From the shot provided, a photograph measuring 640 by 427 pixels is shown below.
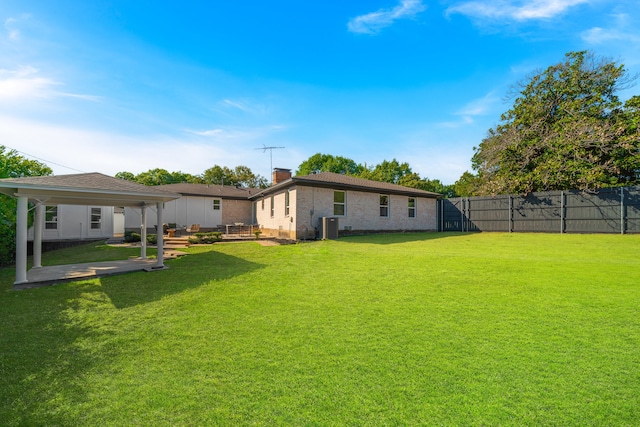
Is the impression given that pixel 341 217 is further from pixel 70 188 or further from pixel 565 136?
pixel 565 136

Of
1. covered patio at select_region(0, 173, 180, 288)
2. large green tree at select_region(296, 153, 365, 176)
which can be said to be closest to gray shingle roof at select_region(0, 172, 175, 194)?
covered patio at select_region(0, 173, 180, 288)

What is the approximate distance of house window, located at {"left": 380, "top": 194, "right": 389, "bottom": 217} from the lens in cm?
1785

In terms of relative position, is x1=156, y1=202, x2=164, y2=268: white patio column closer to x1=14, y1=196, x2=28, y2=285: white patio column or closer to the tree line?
x1=14, y1=196, x2=28, y2=285: white patio column

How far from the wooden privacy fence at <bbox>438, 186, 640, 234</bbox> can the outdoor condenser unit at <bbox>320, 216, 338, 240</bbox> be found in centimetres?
1032

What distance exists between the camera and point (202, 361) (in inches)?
120

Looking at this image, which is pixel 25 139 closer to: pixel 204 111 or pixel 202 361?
pixel 204 111

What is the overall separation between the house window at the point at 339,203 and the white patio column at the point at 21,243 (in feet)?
39.2

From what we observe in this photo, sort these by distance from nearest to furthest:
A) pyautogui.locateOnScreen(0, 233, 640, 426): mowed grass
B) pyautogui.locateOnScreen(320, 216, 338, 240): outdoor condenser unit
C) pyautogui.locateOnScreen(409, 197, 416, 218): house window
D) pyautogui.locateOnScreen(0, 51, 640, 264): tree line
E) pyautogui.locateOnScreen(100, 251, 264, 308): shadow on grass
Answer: pyautogui.locateOnScreen(0, 233, 640, 426): mowed grass, pyautogui.locateOnScreen(100, 251, 264, 308): shadow on grass, pyautogui.locateOnScreen(320, 216, 338, 240): outdoor condenser unit, pyautogui.locateOnScreen(0, 51, 640, 264): tree line, pyautogui.locateOnScreen(409, 197, 416, 218): house window

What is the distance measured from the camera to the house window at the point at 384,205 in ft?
58.6

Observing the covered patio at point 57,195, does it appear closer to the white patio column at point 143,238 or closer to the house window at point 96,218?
the white patio column at point 143,238

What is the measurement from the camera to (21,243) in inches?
259

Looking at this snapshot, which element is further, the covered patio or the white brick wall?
the white brick wall

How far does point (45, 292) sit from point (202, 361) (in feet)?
18.4

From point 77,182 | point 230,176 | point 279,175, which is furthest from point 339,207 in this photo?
point 230,176
